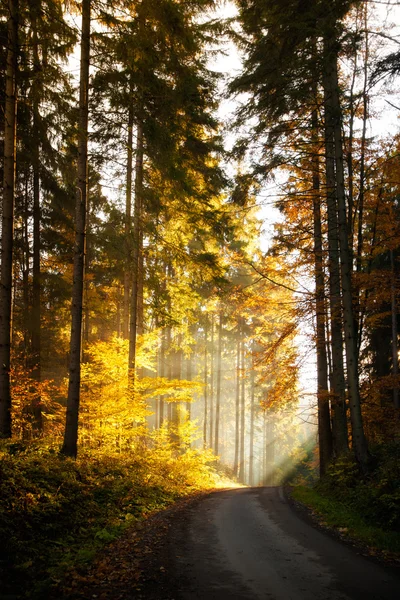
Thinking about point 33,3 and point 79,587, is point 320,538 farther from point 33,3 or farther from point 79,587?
point 33,3

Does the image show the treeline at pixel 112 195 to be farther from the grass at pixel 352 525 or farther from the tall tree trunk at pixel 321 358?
the grass at pixel 352 525

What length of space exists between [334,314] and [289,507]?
6.06 meters

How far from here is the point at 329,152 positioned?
1199 cm

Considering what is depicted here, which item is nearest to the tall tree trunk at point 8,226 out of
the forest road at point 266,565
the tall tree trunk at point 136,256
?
the tall tree trunk at point 136,256

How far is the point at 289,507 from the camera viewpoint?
418 inches

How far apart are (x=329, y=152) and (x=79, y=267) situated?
849cm

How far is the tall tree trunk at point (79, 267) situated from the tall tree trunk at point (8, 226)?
1.47 metres

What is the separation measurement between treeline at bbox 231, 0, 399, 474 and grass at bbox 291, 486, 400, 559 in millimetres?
1438

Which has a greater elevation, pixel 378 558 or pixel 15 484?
pixel 15 484

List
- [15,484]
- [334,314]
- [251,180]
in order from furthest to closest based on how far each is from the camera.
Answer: [334,314]
[251,180]
[15,484]

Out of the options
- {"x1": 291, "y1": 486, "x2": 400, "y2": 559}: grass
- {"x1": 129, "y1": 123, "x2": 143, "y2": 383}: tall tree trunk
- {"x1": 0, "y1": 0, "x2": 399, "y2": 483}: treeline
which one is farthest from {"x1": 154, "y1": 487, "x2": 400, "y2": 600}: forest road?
{"x1": 129, "y1": 123, "x2": 143, "y2": 383}: tall tree trunk

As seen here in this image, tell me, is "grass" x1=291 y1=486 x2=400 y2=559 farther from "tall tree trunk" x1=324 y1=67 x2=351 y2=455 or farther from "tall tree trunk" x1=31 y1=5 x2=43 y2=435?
"tall tree trunk" x1=31 y1=5 x2=43 y2=435

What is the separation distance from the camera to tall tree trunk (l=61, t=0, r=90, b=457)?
966 centimetres

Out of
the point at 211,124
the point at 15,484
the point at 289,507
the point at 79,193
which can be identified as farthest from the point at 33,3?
the point at 289,507
